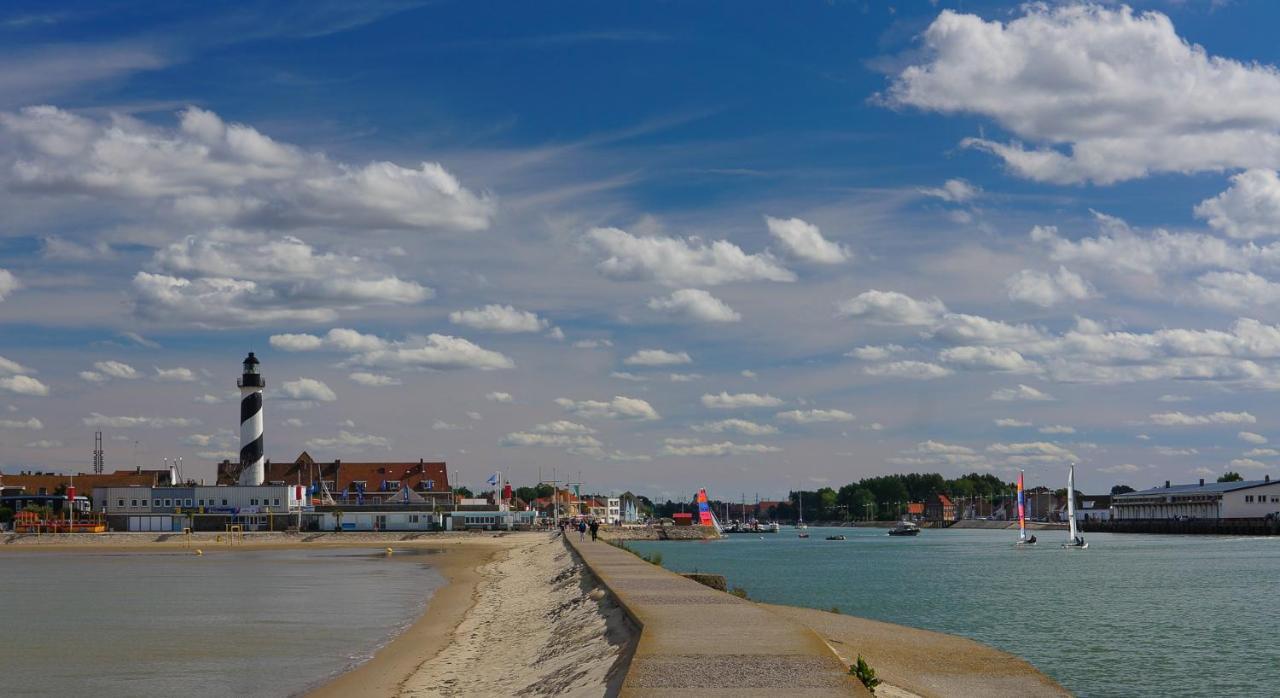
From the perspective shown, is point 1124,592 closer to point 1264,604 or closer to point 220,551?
point 1264,604

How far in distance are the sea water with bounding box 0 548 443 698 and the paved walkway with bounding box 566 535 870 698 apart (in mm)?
9245

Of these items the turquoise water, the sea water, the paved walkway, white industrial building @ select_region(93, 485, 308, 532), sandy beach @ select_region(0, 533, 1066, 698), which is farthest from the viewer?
white industrial building @ select_region(93, 485, 308, 532)

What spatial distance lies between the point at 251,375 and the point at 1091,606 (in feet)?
432

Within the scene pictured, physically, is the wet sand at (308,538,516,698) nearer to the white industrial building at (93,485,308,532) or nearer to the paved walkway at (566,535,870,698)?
the paved walkway at (566,535,870,698)

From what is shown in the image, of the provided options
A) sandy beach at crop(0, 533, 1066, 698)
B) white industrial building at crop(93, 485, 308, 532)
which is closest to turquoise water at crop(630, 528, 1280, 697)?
sandy beach at crop(0, 533, 1066, 698)

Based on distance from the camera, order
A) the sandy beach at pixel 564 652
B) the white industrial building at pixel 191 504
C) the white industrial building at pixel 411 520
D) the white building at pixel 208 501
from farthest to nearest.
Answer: the white building at pixel 208 501 → the white industrial building at pixel 411 520 → the white industrial building at pixel 191 504 → the sandy beach at pixel 564 652

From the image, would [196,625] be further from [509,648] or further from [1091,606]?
[1091,606]

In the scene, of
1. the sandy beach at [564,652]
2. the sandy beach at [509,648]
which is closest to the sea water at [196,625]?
the sandy beach at [509,648]

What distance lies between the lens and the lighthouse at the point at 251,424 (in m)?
164

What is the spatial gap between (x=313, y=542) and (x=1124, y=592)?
101 m

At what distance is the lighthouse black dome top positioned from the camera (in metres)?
164

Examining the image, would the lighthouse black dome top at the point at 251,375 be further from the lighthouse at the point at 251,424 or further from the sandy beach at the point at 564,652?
the sandy beach at the point at 564,652

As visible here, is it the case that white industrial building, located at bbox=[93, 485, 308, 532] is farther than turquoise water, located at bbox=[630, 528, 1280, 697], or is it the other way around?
white industrial building, located at bbox=[93, 485, 308, 532]

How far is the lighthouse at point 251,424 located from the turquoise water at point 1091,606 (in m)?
77.2
